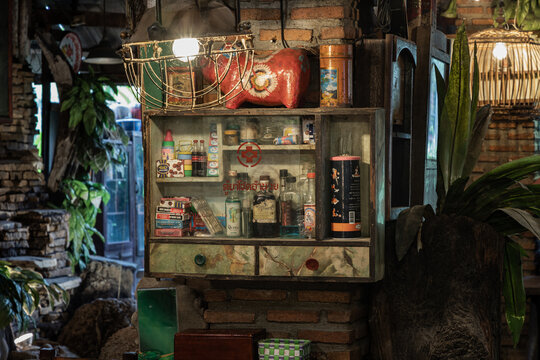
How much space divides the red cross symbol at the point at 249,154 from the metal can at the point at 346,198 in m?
0.36

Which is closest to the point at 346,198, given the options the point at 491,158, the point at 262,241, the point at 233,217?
the point at 262,241

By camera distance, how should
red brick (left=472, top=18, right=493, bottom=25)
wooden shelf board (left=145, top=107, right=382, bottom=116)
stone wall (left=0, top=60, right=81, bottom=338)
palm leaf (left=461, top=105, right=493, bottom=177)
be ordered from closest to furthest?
wooden shelf board (left=145, top=107, right=382, bottom=116), palm leaf (left=461, top=105, right=493, bottom=177), red brick (left=472, top=18, right=493, bottom=25), stone wall (left=0, top=60, right=81, bottom=338)

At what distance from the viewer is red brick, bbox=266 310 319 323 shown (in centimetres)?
314

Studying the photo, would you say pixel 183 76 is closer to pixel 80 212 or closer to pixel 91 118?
pixel 91 118

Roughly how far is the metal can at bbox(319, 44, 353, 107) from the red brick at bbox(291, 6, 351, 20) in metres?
0.20

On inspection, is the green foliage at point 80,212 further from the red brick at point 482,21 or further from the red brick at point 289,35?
the red brick at point 289,35

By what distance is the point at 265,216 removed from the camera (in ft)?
10.00

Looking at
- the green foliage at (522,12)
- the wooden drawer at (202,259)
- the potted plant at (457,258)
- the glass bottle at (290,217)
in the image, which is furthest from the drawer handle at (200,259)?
the green foliage at (522,12)

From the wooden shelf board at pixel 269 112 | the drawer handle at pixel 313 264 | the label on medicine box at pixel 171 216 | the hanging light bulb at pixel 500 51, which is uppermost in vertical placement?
the hanging light bulb at pixel 500 51

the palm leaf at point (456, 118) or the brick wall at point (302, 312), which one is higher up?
the palm leaf at point (456, 118)

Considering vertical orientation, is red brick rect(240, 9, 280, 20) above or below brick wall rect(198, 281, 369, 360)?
above

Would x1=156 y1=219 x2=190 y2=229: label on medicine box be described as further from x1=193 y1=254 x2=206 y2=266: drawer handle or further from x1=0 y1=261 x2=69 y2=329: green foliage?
x1=0 y1=261 x2=69 y2=329: green foliage

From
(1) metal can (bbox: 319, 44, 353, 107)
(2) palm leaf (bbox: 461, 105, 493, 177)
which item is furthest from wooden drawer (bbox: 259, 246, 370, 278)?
(2) palm leaf (bbox: 461, 105, 493, 177)

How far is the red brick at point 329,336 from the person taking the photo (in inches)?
122
